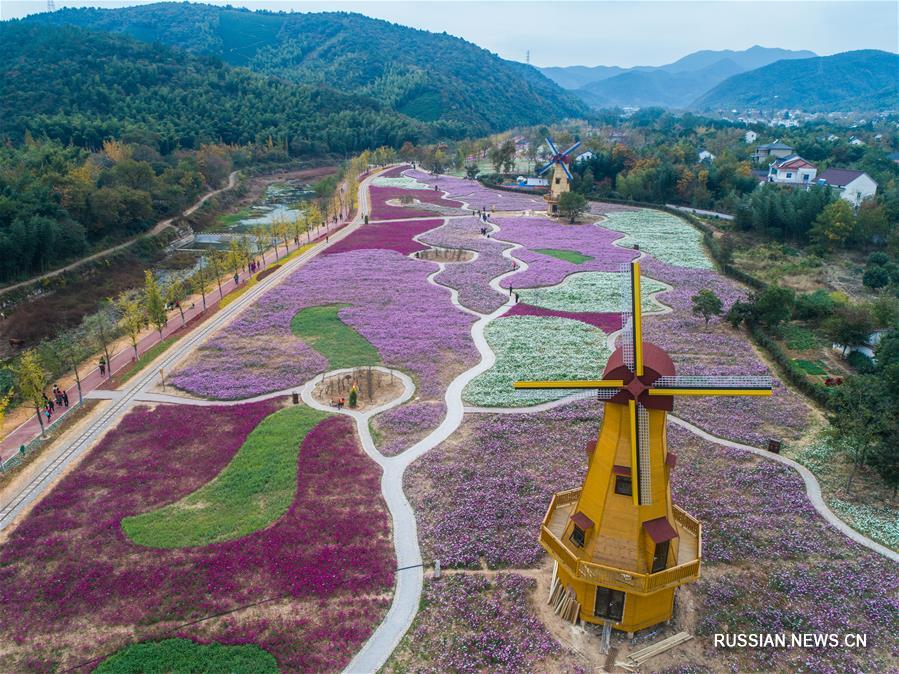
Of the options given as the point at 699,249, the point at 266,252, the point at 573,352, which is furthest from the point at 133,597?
the point at 699,249

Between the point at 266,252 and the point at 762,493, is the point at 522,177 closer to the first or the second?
the point at 266,252

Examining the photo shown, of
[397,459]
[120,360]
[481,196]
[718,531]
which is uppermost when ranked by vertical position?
[481,196]

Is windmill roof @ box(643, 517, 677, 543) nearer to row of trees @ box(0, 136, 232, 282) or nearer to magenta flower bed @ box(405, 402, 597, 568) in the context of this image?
magenta flower bed @ box(405, 402, 597, 568)

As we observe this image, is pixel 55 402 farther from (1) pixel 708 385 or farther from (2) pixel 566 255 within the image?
(2) pixel 566 255

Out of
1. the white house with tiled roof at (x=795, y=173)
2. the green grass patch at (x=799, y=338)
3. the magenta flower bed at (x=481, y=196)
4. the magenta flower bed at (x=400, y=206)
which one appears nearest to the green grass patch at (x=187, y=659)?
the green grass patch at (x=799, y=338)

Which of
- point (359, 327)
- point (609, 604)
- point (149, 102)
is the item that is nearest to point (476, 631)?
point (609, 604)

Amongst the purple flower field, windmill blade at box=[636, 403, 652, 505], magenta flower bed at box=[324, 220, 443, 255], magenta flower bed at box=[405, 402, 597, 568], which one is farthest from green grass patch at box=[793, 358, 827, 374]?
magenta flower bed at box=[324, 220, 443, 255]
